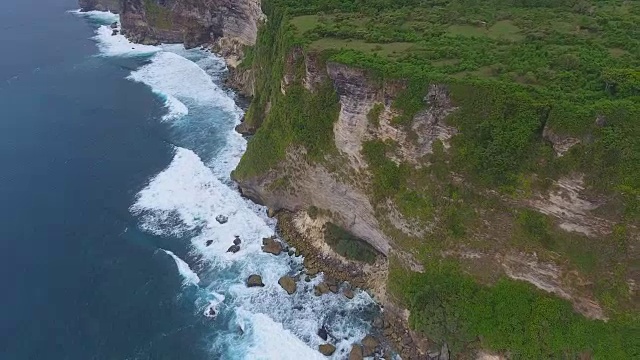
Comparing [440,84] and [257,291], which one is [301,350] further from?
[440,84]

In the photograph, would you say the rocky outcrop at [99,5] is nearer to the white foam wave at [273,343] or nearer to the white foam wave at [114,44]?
the white foam wave at [114,44]

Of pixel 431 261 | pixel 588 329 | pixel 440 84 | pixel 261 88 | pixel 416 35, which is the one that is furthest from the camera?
pixel 261 88

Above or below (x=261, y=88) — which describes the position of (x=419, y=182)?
above

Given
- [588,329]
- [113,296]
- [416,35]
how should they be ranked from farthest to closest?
[416,35] < [113,296] < [588,329]

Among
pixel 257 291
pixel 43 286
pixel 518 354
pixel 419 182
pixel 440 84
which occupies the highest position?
pixel 440 84

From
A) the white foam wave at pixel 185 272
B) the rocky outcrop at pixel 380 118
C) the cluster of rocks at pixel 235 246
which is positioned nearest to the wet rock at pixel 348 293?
the rocky outcrop at pixel 380 118

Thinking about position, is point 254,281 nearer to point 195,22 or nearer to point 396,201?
point 396,201

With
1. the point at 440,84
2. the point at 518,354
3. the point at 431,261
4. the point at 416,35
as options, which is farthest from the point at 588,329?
the point at 416,35

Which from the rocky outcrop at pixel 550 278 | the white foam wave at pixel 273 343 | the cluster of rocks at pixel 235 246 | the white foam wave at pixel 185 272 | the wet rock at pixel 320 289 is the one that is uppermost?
the rocky outcrop at pixel 550 278
